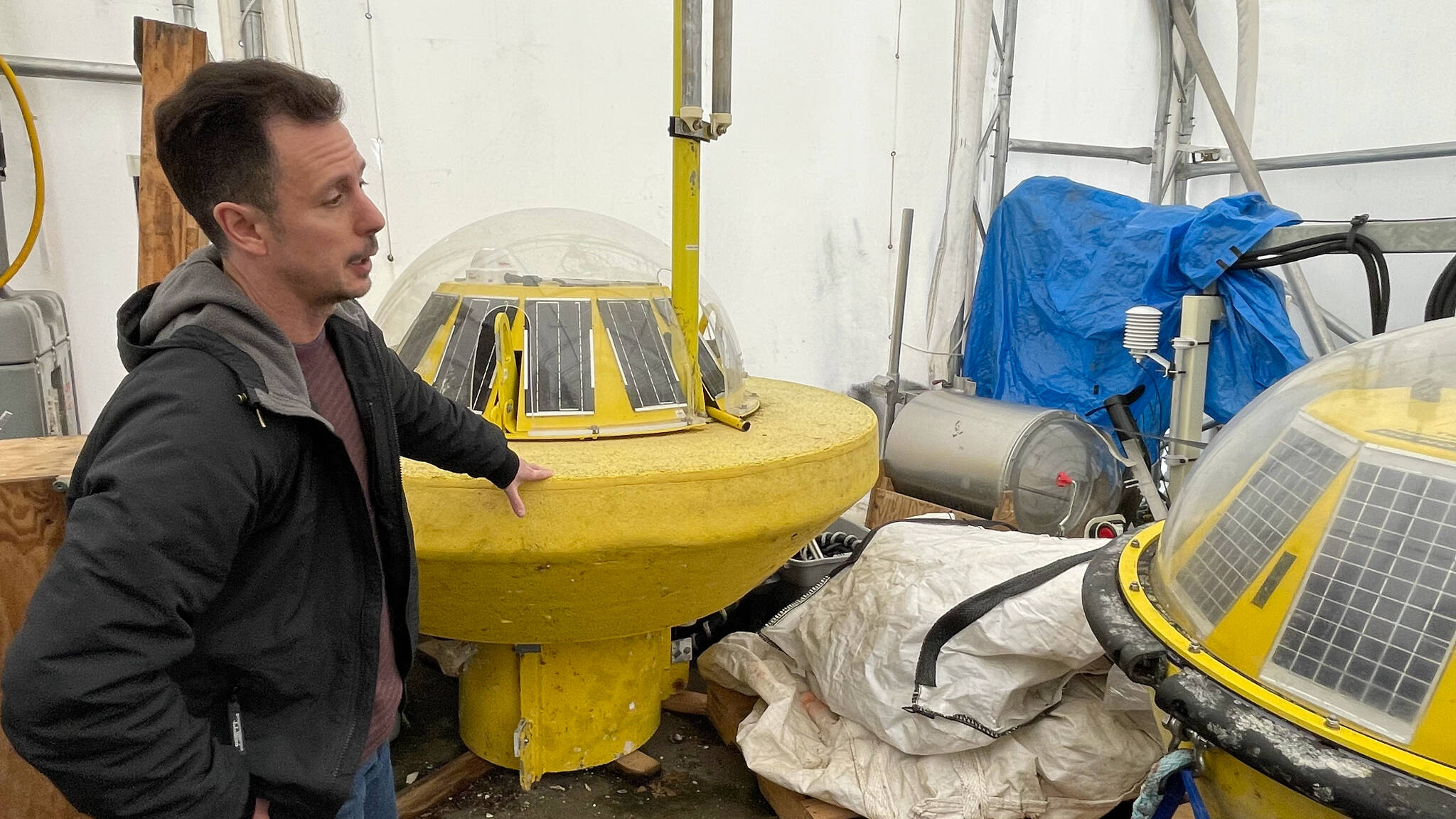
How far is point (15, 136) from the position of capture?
9.40 feet

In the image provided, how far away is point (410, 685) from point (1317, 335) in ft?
16.0

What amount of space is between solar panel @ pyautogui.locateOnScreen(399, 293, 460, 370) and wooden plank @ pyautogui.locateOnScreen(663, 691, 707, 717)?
4.64 ft

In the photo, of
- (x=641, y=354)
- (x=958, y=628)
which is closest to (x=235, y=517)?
(x=641, y=354)

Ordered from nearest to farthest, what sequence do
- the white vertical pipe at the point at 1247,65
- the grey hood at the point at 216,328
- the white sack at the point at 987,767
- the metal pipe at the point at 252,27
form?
the grey hood at the point at 216,328 → the white sack at the point at 987,767 → the metal pipe at the point at 252,27 → the white vertical pipe at the point at 1247,65

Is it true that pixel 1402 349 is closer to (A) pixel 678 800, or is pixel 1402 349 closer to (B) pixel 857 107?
(A) pixel 678 800

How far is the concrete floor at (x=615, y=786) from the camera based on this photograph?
224 centimetres

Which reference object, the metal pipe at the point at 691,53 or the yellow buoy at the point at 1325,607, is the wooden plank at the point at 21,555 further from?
the yellow buoy at the point at 1325,607

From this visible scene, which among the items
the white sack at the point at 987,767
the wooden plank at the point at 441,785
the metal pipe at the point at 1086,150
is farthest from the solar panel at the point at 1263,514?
the metal pipe at the point at 1086,150

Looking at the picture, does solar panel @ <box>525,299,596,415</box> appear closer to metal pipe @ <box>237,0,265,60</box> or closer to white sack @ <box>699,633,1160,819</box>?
white sack @ <box>699,633,1160,819</box>

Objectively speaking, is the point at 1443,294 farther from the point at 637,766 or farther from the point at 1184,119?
the point at 1184,119

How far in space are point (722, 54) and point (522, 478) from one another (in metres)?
1.13

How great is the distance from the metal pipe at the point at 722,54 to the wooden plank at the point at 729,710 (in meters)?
1.66

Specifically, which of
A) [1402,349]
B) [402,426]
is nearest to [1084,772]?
[1402,349]

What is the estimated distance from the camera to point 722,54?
1.99 metres
